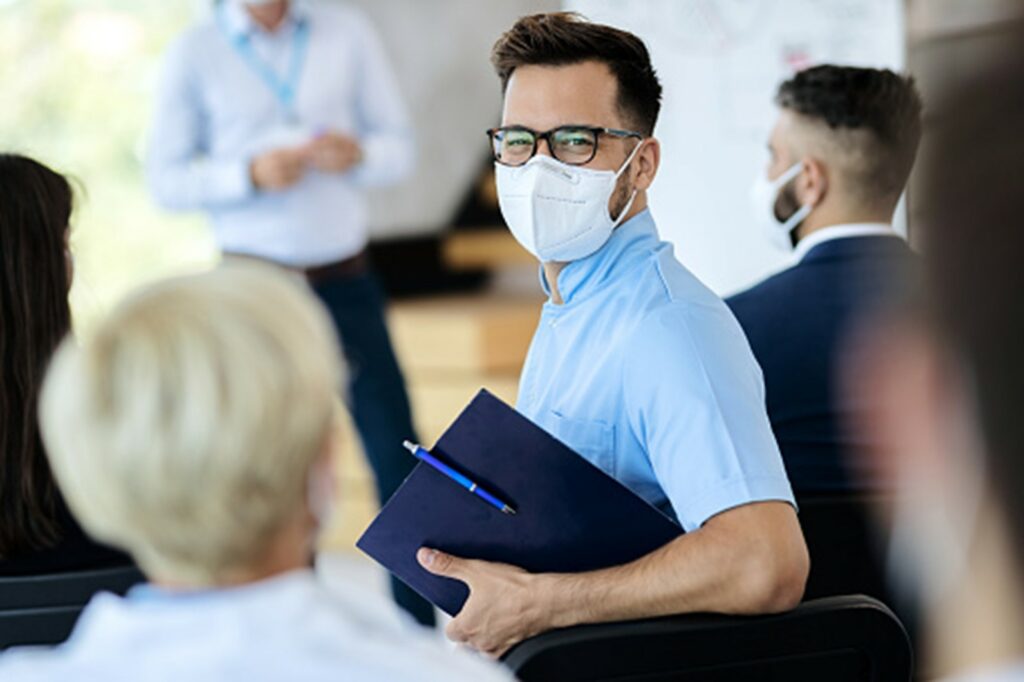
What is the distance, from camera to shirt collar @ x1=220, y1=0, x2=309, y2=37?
383cm

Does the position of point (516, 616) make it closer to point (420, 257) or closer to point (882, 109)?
point (882, 109)

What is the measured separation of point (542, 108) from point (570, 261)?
212 mm

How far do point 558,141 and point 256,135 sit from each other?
80.0 inches

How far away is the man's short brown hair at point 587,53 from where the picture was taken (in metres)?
1.92

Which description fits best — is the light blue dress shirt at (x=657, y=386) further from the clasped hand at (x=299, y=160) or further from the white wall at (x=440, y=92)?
the white wall at (x=440, y=92)

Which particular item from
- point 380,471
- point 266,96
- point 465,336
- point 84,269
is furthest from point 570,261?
point 465,336

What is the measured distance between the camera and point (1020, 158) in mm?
765

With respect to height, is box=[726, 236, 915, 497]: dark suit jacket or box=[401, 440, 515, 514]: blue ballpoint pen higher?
box=[401, 440, 515, 514]: blue ballpoint pen

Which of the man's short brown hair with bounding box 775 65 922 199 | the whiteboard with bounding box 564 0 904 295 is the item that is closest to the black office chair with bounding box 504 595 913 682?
the man's short brown hair with bounding box 775 65 922 199

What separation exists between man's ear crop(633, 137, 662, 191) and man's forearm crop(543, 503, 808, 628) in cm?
53

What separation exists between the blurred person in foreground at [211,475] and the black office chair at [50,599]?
0.74 meters

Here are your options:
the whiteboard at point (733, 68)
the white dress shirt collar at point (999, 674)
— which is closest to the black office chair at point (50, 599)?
the white dress shirt collar at point (999, 674)

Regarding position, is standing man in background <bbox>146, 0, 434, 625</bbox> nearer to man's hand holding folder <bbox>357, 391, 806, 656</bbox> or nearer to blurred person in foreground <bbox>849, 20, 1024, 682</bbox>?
man's hand holding folder <bbox>357, 391, 806, 656</bbox>

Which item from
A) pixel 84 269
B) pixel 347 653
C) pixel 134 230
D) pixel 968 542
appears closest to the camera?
pixel 968 542
